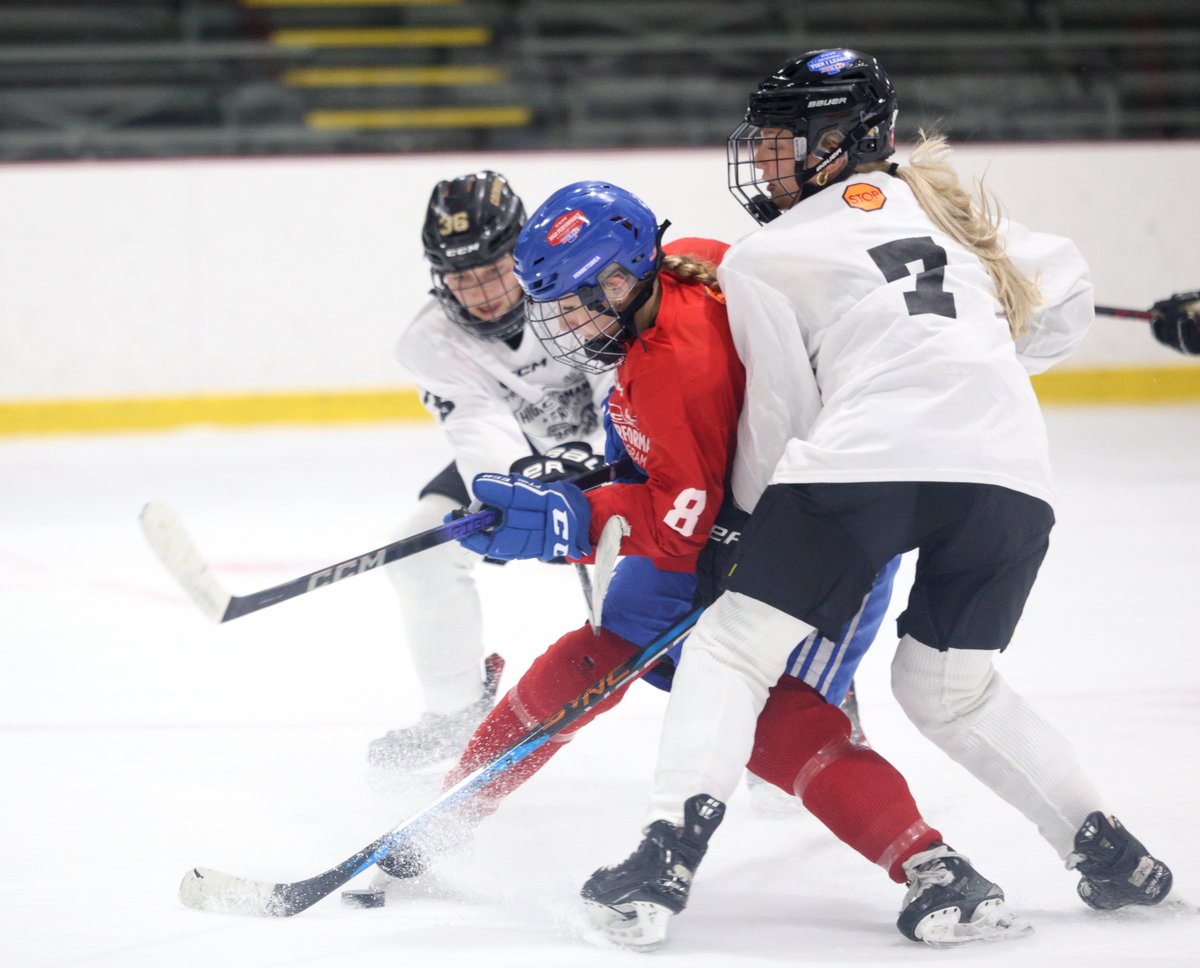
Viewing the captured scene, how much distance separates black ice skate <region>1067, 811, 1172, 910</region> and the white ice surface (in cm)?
4

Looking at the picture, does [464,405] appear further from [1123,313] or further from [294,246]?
[294,246]

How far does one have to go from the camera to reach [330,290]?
640cm

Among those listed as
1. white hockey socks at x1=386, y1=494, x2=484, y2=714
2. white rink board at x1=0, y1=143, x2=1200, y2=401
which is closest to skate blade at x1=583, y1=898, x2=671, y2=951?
white hockey socks at x1=386, y1=494, x2=484, y2=714

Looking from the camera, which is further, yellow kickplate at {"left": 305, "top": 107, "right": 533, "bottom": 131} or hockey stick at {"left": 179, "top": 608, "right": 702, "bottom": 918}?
yellow kickplate at {"left": 305, "top": 107, "right": 533, "bottom": 131}

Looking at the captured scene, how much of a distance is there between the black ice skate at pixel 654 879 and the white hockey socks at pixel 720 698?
0.05 feet

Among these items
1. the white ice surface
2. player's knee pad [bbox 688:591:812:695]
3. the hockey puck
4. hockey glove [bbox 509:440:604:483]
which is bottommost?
the white ice surface

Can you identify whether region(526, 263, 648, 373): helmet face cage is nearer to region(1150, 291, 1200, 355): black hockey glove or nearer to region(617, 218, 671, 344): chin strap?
region(617, 218, 671, 344): chin strap

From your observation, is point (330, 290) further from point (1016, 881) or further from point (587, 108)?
point (1016, 881)

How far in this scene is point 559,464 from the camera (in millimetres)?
2242

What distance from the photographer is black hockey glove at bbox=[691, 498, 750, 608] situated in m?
1.84

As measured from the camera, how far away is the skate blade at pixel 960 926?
5.40 feet

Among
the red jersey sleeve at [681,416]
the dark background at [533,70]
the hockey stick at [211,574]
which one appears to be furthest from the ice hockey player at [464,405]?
the dark background at [533,70]

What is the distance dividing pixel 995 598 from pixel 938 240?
42 cm

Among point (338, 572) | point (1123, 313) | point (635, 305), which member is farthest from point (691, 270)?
point (1123, 313)
